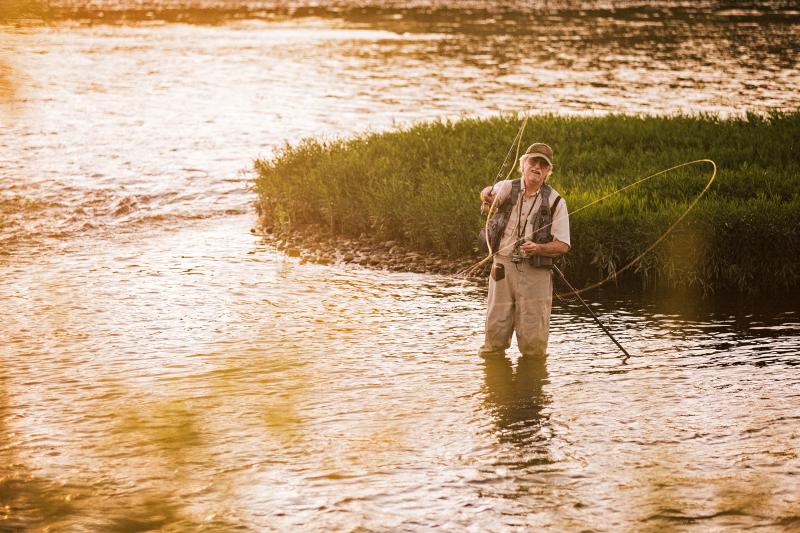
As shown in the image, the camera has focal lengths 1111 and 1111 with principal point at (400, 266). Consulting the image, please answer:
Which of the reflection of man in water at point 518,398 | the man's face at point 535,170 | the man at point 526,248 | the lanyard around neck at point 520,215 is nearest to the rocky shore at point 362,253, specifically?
the reflection of man in water at point 518,398

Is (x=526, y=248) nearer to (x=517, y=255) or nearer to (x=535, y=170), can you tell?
(x=517, y=255)

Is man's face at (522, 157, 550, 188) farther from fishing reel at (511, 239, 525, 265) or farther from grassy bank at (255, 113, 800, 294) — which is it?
grassy bank at (255, 113, 800, 294)

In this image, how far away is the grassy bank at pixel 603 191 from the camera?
46.1 ft

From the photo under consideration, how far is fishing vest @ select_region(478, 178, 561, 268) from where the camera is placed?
9.80m

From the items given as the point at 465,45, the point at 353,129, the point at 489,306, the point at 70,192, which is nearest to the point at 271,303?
the point at 489,306

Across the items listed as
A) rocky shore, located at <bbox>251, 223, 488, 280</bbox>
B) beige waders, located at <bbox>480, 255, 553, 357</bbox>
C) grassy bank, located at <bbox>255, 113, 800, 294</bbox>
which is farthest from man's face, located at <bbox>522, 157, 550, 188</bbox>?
rocky shore, located at <bbox>251, 223, 488, 280</bbox>

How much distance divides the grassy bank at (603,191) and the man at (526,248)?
3.97m

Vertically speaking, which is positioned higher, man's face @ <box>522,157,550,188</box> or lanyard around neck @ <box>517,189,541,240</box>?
man's face @ <box>522,157,550,188</box>

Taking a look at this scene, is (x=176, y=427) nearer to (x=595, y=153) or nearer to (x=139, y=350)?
(x=139, y=350)

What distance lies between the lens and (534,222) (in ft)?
32.3

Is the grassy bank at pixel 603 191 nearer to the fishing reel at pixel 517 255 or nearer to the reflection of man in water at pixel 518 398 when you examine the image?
the reflection of man in water at pixel 518 398

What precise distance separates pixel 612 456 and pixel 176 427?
11.6 feet

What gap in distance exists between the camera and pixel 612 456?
8531 mm

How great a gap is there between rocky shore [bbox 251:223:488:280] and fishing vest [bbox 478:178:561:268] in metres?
4.75
